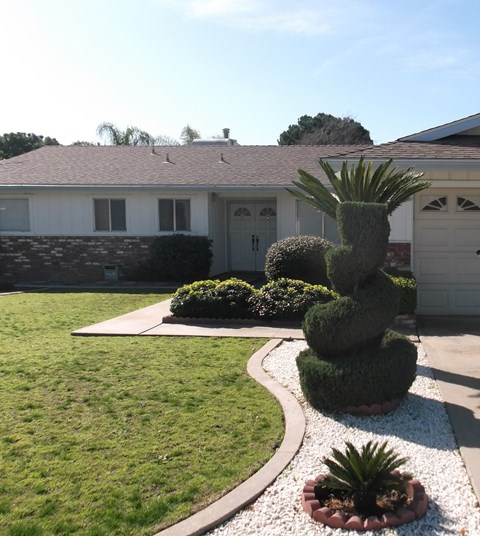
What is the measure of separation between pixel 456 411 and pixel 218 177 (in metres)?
13.6

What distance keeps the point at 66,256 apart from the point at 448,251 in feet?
39.7

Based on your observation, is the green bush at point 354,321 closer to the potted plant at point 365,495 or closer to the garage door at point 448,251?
the potted plant at point 365,495

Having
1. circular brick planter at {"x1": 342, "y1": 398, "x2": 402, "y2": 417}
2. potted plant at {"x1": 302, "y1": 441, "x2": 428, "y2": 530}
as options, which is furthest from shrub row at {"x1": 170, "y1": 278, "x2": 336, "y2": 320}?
potted plant at {"x1": 302, "y1": 441, "x2": 428, "y2": 530}

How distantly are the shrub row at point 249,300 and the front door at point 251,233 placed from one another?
8856mm

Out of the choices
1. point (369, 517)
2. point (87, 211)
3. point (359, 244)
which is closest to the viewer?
point (369, 517)

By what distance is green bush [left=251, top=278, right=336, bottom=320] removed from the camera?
1015cm

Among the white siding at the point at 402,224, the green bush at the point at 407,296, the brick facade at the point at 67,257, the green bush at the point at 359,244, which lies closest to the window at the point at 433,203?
the white siding at the point at 402,224

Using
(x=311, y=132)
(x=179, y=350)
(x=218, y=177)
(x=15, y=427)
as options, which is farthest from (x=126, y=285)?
(x=311, y=132)

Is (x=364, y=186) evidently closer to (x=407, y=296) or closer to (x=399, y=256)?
(x=407, y=296)

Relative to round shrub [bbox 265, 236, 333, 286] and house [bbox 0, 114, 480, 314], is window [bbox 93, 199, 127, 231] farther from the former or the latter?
round shrub [bbox 265, 236, 333, 286]

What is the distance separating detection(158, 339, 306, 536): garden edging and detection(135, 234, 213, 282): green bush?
36.9ft

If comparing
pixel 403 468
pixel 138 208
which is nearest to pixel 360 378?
pixel 403 468

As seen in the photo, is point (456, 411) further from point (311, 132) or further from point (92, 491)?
point (311, 132)

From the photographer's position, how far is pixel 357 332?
18.0 feet
